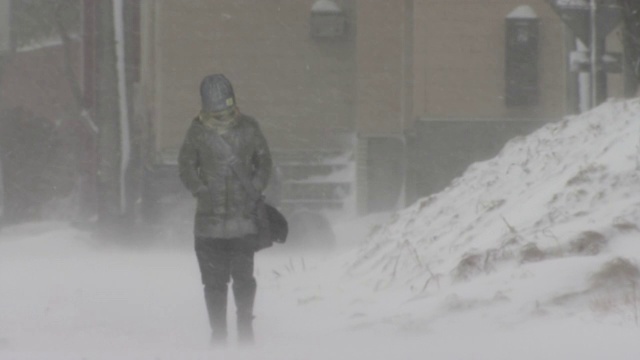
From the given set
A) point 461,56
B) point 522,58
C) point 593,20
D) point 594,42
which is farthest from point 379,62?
point 593,20

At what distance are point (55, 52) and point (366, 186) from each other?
375 inches

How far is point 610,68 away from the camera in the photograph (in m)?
15.9

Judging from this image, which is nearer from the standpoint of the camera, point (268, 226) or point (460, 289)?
point (268, 226)

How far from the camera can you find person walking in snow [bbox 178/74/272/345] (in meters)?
10.1

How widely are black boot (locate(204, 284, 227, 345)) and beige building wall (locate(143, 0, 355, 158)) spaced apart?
1944cm

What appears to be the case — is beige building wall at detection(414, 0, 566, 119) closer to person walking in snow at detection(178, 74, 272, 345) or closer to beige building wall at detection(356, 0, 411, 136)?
beige building wall at detection(356, 0, 411, 136)

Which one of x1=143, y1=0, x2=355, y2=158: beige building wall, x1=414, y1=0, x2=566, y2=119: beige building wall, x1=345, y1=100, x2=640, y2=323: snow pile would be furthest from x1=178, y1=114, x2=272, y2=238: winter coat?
x1=143, y1=0, x2=355, y2=158: beige building wall

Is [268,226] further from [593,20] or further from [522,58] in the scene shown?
[522,58]

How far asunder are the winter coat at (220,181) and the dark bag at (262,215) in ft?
0.08

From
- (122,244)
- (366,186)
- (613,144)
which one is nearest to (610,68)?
(613,144)

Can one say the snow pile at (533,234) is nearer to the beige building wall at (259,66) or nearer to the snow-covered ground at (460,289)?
the snow-covered ground at (460,289)

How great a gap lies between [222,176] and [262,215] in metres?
0.32

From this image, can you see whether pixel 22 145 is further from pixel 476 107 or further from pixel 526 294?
pixel 526 294

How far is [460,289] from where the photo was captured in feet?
34.6
